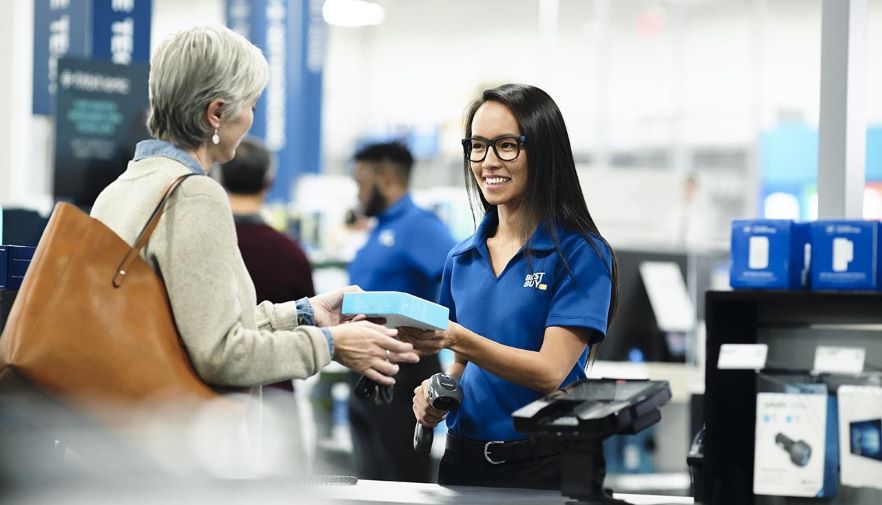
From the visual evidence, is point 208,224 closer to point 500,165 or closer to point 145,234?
point 145,234

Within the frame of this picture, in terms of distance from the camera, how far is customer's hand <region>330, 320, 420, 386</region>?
2.04 metres

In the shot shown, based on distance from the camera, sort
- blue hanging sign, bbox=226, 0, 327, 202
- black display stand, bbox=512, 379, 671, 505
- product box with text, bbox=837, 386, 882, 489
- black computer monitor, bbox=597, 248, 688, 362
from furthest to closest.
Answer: blue hanging sign, bbox=226, 0, 327, 202, black computer monitor, bbox=597, 248, 688, 362, product box with text, bbox=837, 386, 882, 489, black display stand, bbox=512, 379, 671, 505

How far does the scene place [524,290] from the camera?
7.86 feet

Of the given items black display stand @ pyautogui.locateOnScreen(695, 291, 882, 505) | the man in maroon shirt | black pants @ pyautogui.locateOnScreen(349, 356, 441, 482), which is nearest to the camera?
black display stand @ pyautogui.locateOnScreen(695, 291, 882, 505)

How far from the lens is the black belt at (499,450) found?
2.36m

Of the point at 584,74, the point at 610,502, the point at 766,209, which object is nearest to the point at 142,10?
the point at 610,502

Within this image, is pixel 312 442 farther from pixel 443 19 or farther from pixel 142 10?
pixel 443 19

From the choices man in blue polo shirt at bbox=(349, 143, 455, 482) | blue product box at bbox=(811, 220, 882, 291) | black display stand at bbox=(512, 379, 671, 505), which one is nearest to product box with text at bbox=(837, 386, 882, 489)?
blue product box at bbox=(811, 220, 882, 291)

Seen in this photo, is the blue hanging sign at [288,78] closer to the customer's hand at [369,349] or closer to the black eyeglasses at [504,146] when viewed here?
the black eyeglasses at [504,146]

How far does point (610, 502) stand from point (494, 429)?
1.75 ft

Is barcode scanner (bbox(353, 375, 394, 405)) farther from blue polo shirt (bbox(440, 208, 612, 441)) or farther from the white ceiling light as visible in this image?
the white ceiling light

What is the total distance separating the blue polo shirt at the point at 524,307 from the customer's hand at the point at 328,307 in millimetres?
277

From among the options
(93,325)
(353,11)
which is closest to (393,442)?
(93,325)

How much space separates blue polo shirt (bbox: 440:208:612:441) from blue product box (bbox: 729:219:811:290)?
0.94 ft
